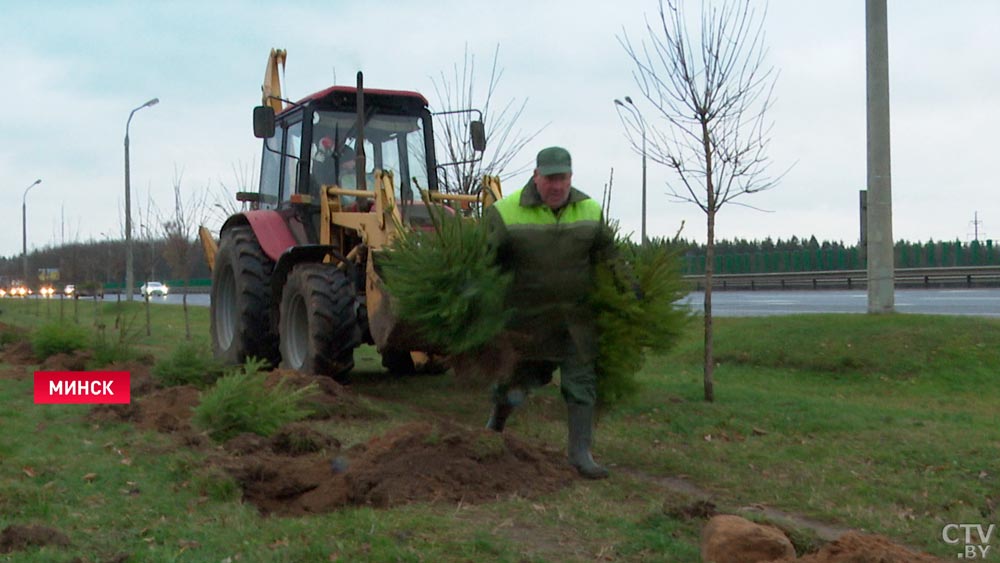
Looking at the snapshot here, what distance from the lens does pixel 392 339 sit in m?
9.19

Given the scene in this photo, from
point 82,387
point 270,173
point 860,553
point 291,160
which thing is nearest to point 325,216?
point 291,160

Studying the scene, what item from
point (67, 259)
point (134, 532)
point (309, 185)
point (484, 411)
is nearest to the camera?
point (134, 532)

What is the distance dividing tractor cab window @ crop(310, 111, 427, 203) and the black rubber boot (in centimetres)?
511

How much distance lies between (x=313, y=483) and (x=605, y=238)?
239 cm

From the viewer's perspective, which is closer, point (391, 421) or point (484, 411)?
point (391, 421)

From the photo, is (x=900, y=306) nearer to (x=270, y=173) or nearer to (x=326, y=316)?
(x=270, y=173)

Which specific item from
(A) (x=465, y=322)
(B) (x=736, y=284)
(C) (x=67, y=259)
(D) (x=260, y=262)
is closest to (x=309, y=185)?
(D) (x=260, y=262)

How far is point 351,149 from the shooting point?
11641mm

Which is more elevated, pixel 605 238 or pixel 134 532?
Result: pixel 605 238

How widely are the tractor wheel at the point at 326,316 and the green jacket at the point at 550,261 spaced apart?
3.62m

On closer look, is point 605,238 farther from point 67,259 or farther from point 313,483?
point 67,259

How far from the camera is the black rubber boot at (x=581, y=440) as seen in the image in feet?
22.2

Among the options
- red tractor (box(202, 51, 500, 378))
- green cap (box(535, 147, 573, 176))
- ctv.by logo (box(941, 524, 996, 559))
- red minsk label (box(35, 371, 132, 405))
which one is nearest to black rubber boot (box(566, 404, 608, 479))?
green cap (box(535, 147, 573, 176))

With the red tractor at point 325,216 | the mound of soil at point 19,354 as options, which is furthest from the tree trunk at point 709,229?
the mound of soil at point 19,354
